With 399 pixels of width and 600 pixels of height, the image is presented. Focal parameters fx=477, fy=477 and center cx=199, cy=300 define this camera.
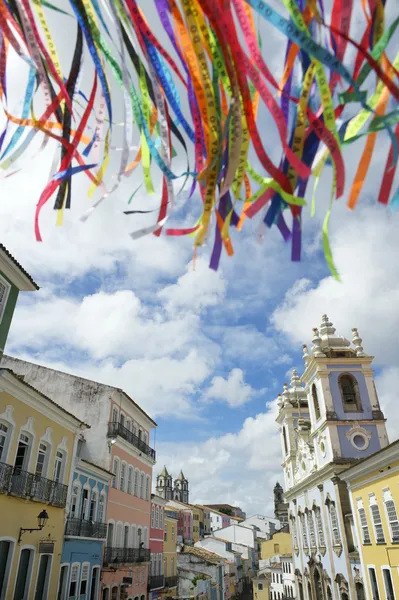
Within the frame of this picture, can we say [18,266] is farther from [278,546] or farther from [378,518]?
[278,546]

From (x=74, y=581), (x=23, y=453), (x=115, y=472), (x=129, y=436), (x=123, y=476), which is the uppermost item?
(x=129, y=436)

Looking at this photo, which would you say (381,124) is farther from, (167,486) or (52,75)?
(167,486)

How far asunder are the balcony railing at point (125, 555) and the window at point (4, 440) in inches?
390

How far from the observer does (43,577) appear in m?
15.3

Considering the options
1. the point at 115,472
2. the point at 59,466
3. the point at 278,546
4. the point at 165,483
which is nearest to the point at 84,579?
the point at 59,466

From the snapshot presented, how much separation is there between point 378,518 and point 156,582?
56.0 feet

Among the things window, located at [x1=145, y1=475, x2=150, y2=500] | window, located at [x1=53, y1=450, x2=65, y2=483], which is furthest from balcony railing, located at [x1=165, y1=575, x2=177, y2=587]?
window, located at [x1=53, y1=450, x2=65, y2=483]

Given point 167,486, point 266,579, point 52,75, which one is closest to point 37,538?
point 52,75

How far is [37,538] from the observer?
14.9 m

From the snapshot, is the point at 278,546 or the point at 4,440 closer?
the point at 4,440

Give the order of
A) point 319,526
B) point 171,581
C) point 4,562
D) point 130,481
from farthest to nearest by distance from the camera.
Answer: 1. point 171,581
2. point 319,526
3. point 130,481
4. point 4,562

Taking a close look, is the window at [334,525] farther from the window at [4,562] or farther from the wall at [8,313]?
the wall at [8,313]

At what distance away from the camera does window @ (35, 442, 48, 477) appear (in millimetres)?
15664

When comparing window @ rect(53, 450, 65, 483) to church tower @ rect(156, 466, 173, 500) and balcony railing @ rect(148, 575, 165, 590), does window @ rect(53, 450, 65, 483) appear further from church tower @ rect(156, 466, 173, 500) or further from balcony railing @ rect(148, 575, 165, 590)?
church tower @ rect(156, 466, 173, 500)
